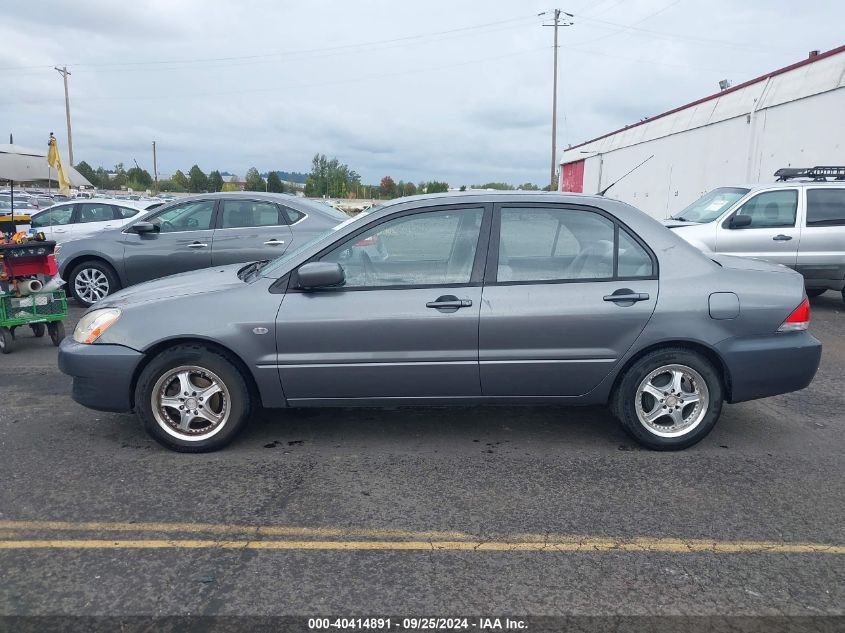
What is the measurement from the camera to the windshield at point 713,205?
400 inches

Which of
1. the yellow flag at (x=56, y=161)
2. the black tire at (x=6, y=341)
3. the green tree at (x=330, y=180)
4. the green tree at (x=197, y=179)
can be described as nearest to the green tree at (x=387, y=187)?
the green tree at (x=330, y=180)

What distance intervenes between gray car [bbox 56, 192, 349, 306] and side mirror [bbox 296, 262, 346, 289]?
4.45 meters

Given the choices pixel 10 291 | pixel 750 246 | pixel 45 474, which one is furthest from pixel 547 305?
pixel 750 246

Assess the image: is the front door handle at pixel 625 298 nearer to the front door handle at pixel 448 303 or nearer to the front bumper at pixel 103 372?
the front door handle at pixel 448 303

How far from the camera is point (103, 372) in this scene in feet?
14.0

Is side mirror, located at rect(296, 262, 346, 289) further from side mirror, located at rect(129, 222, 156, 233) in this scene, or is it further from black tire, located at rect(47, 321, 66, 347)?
side mirror, located at rect(129, 222, 156, 233)

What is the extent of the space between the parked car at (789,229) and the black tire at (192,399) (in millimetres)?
7548

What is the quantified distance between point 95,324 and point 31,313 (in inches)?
145

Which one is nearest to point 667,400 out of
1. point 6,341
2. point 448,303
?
point 448,303

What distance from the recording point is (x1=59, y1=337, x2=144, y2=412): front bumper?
4.26 metres

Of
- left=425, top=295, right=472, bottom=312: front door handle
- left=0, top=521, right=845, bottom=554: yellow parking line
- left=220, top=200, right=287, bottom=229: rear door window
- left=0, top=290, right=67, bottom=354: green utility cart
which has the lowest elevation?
Answer: left=0, top=521, right=845, bottom=554: yellow parking line

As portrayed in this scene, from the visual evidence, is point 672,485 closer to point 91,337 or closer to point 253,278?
point 253,278

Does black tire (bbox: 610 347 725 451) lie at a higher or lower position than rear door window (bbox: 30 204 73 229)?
lower

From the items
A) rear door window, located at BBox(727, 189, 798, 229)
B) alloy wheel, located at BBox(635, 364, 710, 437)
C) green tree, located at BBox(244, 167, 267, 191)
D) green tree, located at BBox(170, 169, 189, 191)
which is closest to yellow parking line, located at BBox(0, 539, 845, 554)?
alloy wheel, located at BBox(635, 364, 710, 437)
